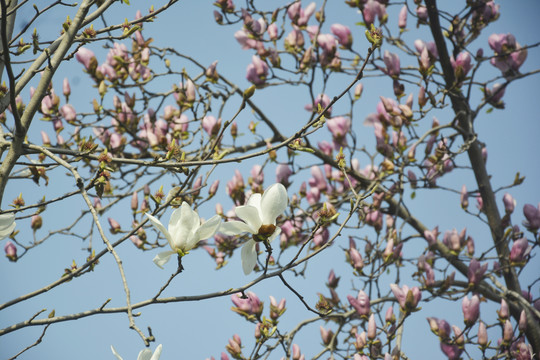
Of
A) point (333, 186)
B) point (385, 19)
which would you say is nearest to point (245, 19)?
point (385, 19)

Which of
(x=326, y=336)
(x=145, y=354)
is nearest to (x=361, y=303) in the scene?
(x=326, y=336)

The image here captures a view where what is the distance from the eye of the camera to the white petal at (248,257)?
4.19ft

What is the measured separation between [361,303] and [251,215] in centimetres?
146

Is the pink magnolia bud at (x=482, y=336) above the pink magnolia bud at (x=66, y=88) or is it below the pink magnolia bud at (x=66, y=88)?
below

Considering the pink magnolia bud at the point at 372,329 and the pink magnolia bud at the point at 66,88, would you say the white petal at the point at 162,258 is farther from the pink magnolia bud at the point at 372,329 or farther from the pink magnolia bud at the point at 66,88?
the pink magnolia bud at the point at 66,88

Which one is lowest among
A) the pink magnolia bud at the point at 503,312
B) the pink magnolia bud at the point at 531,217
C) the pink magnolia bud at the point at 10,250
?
the pink magnolia bud at the point at 503,312

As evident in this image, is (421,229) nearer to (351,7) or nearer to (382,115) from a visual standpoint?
(382,115)

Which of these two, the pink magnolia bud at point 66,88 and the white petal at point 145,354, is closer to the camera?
the white petal at point 145,354

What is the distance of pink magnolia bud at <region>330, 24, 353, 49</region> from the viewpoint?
2818mm

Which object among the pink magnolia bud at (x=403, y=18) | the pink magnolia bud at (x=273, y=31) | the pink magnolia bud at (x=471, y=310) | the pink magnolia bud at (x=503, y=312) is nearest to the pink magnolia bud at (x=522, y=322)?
the pink magnolia bud at (x=503, y=312)

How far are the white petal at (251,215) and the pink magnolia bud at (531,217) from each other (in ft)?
7.16

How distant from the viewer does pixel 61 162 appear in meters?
1.23

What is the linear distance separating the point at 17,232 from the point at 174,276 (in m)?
1.22

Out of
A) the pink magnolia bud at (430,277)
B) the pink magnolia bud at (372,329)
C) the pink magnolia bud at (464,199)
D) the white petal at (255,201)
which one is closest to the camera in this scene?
the white petal at (255,201)
